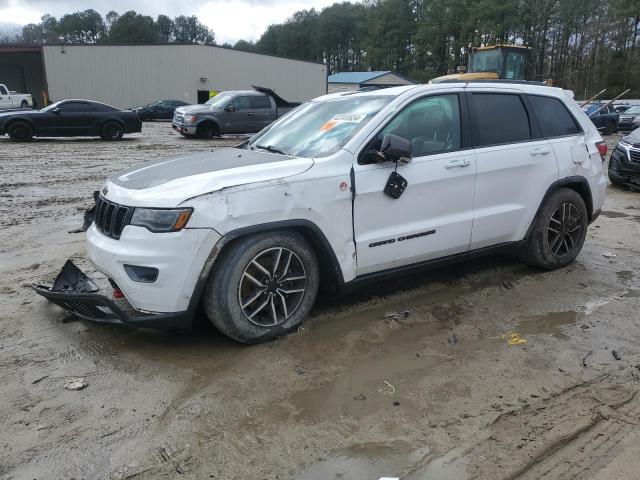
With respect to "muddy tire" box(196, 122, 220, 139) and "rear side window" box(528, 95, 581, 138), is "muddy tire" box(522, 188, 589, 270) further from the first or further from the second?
"muddy tire" box(196, 122, 220, 139)

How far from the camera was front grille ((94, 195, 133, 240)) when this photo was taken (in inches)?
138

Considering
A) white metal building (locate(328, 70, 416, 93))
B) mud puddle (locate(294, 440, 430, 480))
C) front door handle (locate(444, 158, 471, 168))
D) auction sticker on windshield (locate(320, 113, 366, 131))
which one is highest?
white metal building (locate(328, 70, 416, 93))

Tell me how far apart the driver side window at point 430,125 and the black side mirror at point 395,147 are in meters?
0.23

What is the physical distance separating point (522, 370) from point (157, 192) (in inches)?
102

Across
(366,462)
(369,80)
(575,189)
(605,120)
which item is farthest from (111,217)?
(369,80)

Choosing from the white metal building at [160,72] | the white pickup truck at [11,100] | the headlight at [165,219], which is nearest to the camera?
the headlight at [165,219]

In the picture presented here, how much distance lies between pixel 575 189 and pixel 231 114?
15.7m

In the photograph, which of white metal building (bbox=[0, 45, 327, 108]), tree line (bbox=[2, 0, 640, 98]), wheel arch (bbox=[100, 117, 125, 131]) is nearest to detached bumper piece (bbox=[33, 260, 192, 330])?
wheel arch (bbox=[100, 117, 125, 131])

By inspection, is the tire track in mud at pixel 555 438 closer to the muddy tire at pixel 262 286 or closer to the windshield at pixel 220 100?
the muddy tire at pixel 262 286

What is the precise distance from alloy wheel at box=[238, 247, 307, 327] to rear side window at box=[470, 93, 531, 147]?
78.1 inches

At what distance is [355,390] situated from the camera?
3236 mm

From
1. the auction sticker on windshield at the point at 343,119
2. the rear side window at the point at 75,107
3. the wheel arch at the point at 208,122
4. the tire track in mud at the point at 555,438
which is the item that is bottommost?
the tire track in mud at the point at 555,438

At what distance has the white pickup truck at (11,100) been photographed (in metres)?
29.7

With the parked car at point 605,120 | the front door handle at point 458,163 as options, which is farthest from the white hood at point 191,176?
the parked car at point 605,120
